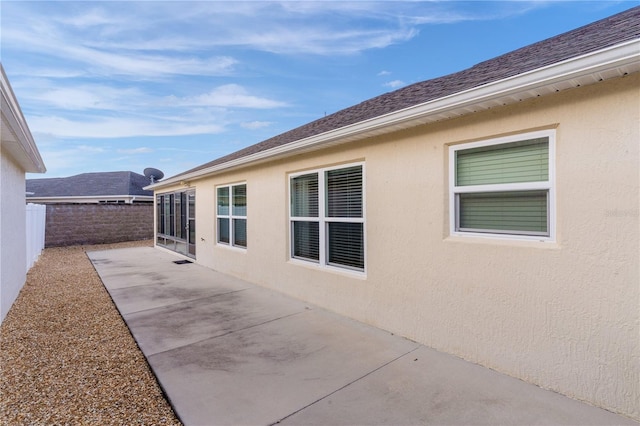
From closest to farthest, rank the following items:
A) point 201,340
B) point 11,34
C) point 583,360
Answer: point 583,360, point 201,340, point 11,34

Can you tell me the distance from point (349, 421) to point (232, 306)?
3725 millimetres

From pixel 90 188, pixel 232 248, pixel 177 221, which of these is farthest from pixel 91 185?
pixel 232 248

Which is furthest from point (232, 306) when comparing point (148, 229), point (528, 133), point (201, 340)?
point (148, 229)

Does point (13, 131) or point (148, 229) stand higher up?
point (13, 131)

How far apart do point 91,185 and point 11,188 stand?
22047 mm

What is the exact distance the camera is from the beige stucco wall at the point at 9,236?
16.7 ft

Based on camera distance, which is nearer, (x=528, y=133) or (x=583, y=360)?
(x=583, y=360)

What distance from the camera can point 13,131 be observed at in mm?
4355

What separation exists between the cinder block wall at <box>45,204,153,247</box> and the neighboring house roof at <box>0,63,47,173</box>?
32.1ft

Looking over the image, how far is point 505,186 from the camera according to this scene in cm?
329

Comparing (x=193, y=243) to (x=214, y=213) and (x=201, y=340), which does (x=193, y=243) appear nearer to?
(x=214, y=213)

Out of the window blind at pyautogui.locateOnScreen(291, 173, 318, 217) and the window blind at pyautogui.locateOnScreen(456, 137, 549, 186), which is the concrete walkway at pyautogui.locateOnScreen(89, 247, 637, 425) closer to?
the window blind at pyautogui.locateOnScreen(291, 173, 318, 217)

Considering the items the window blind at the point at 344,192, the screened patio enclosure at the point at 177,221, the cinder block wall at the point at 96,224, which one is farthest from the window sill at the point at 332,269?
the cinder block wall at the point at 96,224

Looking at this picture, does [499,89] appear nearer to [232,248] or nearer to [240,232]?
[240,232]
